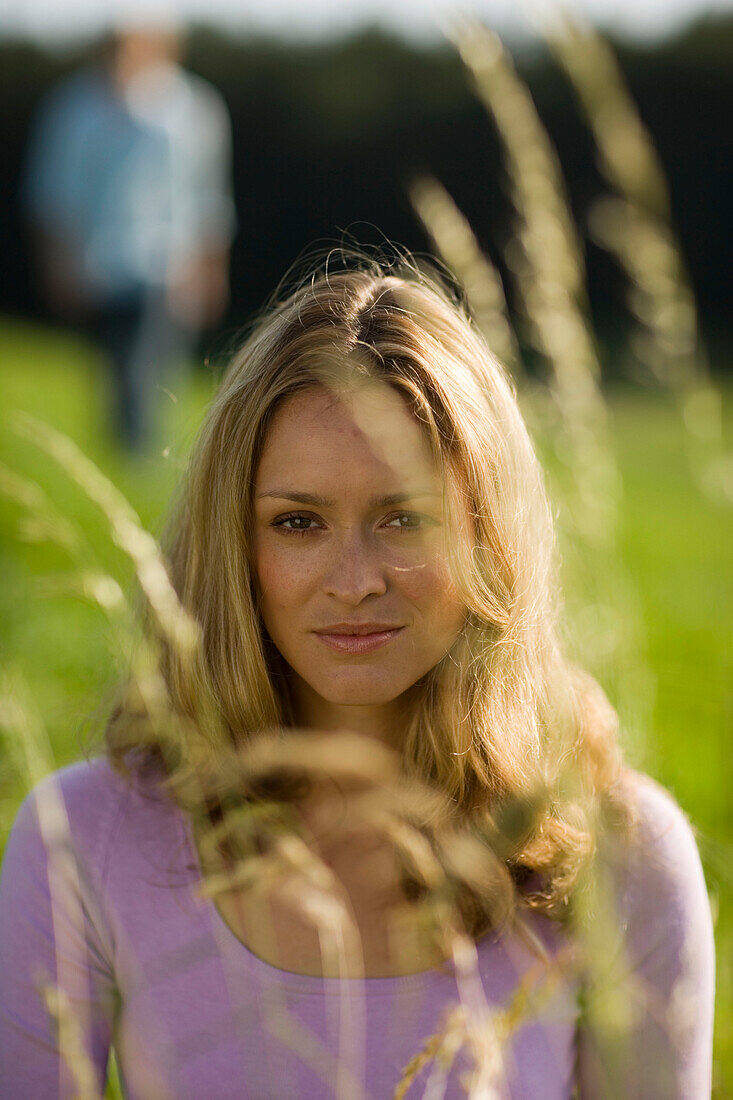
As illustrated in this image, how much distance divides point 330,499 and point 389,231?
12.2 m

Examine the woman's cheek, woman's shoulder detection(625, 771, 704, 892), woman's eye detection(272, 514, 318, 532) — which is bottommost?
woman's shoulder detection(625, 771, 704, 892)

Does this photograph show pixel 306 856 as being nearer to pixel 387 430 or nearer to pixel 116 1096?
pixel 387 430

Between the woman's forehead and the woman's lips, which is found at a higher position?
the woman's forehead

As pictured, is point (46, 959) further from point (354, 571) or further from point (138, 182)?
point (138, 182)

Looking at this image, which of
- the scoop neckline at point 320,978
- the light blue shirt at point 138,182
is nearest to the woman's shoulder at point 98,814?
the scoop neckline at point 320,978

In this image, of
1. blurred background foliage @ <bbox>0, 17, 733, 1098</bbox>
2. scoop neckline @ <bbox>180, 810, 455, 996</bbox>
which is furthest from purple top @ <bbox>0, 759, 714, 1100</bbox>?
blurred background foliage @ <bbox>0, 17, 733, 1098</bbox>

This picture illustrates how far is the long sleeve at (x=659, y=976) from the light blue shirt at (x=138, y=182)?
Result: 5278mm

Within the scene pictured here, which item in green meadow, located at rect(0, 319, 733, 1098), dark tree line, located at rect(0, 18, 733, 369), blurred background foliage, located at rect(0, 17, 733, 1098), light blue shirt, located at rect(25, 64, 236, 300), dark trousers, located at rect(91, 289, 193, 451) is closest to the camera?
green meadow, located at rect(0, 319, 733, 1098)

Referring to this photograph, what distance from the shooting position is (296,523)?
5.20 ft

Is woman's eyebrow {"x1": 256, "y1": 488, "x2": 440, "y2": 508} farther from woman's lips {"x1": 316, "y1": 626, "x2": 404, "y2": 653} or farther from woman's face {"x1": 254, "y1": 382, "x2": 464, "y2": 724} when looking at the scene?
woman's lips {"x1": 316, "y1": 626, "x2": 404, "y2": 653}

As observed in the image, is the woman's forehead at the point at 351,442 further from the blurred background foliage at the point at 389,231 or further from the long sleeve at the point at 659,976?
the blurred background foliage at the point at 389,231

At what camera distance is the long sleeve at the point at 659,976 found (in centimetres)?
161

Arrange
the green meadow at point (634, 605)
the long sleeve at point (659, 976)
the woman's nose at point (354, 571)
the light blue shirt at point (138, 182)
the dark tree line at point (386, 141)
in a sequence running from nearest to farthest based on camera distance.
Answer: the woman's nose at point (354, 571), the long sleeve at point (659, 976), the green meadow at point (634, 605), the light blue shirt at point (138, 182), the dark tree line at point (386, 141)

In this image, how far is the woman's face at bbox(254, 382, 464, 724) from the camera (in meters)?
1.52
